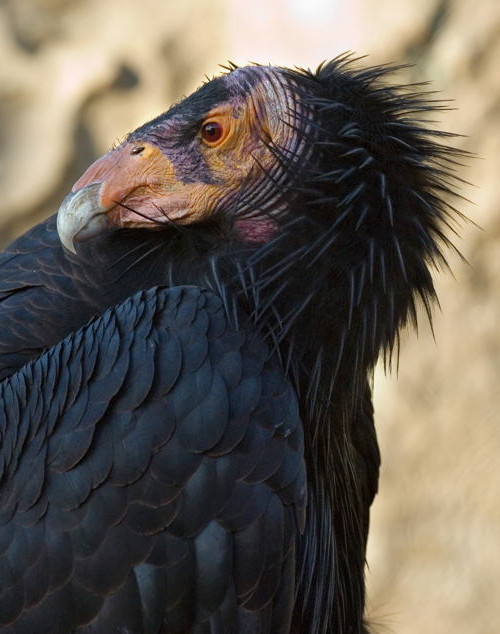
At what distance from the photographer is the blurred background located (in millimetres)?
5449

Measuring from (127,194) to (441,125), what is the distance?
2.91 m

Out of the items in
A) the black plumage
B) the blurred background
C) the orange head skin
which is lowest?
the black plumage

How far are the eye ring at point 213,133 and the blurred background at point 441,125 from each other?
2.69 meters

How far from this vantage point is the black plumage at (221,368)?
253cm

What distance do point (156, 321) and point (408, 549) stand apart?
137 inches

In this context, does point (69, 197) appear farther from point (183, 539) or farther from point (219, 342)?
point (183, 539)

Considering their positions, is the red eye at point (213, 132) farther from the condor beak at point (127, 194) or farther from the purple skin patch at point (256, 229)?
the purple skin patch at point (256, 229)

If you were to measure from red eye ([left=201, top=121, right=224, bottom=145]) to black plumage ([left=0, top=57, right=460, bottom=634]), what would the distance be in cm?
3

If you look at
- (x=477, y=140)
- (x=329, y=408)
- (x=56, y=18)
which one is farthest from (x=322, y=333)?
(x=56, y=18)

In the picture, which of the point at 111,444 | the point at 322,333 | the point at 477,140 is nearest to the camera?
the point at 111,444

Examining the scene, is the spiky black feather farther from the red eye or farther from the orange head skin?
the red eye

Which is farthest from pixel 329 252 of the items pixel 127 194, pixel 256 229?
pixel 127 194

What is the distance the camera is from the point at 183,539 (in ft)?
8.30

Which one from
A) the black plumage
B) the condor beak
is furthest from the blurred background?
the condor beak
